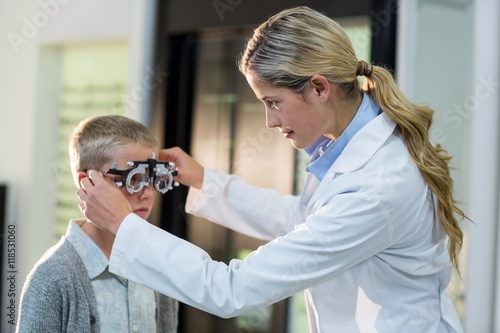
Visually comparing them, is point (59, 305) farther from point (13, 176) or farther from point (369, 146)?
point (13, 176)

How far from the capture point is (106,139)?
5.39 ft

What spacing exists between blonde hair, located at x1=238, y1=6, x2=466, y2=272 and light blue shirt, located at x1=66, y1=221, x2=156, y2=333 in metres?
0.55

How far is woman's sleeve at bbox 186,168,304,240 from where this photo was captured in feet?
6.61

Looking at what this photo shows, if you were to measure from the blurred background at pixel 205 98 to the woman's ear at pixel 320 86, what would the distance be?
1.87 feet

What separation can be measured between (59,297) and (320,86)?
2.40 feet

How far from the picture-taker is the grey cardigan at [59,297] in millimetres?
1452

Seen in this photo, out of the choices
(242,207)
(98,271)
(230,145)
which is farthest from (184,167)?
(230,145)

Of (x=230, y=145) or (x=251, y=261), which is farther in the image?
(x=230, y=145)

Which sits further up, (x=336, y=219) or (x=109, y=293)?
(x=336, y=219)

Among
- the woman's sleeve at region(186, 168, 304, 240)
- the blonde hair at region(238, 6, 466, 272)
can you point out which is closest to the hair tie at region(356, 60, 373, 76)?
the blonde hair at region(238, 6, 466, 272)

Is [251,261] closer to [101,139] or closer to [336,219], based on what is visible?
[336,219]

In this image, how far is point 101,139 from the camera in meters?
1.64

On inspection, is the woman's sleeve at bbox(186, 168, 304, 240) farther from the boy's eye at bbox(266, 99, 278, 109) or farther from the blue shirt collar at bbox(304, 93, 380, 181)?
the boy's eye at bbox(266, 99, 278, 109)

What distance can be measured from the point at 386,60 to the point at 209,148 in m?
1.15
